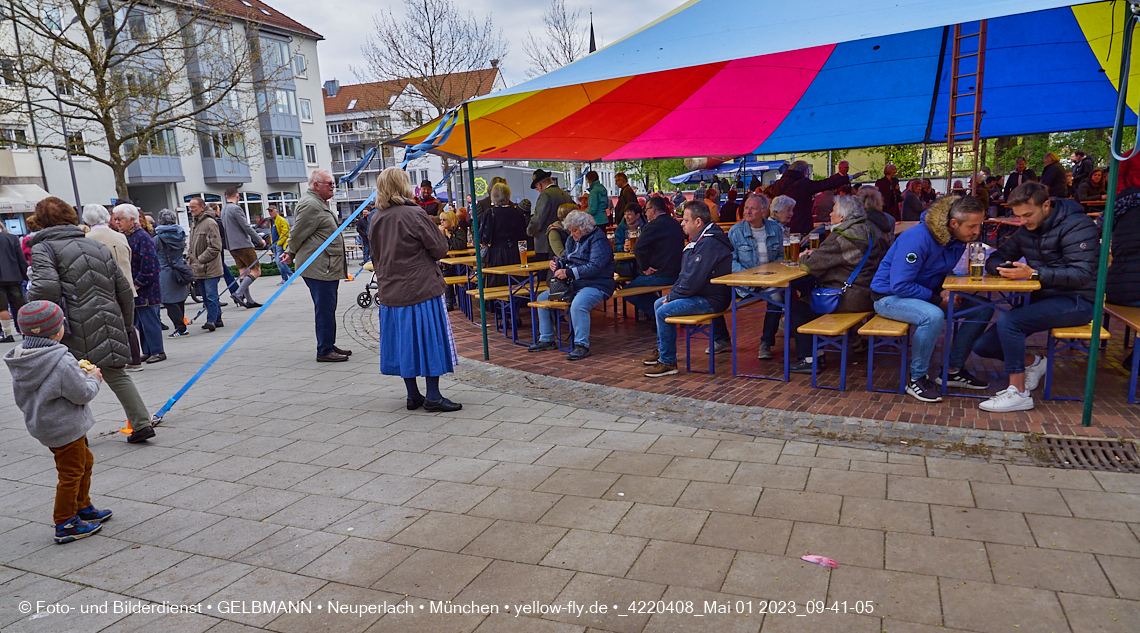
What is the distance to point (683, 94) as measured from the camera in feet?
24.8

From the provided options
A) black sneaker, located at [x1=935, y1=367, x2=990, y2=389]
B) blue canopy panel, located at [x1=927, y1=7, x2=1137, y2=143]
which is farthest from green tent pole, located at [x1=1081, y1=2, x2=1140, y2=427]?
blue canopy panel, located at [x1=927, y1=7, x2=1137, y2=143]

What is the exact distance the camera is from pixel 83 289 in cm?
442

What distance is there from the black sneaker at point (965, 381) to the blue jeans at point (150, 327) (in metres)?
7.72

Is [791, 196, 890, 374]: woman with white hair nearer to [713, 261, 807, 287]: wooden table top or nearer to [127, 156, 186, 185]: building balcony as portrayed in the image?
[713, 261, 807, 287]: wooden table top

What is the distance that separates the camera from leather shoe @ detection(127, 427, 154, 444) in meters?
4.69

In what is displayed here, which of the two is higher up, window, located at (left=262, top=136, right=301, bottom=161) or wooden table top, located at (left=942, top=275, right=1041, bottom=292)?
window, located at (left=262, top=136, right=301, bottom=161)

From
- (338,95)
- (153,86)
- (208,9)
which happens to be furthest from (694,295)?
(338,95)

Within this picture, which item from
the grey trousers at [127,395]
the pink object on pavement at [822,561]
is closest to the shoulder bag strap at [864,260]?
the pink object on pavement at [822,561]

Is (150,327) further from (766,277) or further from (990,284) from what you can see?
(990,284)

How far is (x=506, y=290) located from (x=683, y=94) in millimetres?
3018

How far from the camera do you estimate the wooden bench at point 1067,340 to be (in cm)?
423

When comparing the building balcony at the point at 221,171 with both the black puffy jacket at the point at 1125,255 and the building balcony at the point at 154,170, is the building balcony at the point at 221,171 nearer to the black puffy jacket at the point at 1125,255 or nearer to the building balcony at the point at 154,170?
the building balcony at the point at 154,170

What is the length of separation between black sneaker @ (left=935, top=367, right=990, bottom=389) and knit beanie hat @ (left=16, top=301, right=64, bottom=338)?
5555 millimetres

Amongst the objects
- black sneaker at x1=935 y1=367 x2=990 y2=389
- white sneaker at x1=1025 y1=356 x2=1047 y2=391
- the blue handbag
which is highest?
the blue handbag
